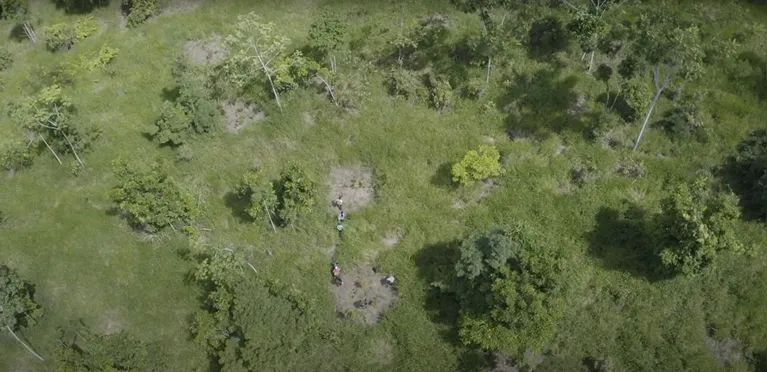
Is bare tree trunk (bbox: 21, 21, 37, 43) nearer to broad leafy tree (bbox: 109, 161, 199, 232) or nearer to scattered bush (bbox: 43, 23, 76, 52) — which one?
scattered bush (bbox: 43, 23, 76, 52)

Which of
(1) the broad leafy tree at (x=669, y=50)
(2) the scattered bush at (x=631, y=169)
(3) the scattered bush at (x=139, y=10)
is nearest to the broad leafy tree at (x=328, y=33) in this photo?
(3) the scattered bush at (x=139, y=10)

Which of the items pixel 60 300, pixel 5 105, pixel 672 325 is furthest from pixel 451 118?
pixel 5 105

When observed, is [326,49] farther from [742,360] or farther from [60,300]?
[742,360]

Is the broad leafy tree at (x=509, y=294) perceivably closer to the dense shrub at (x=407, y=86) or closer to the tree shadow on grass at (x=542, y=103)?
the tree shadow on grass at (x=542, y=103)

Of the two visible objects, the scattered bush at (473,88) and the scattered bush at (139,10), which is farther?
the scattered bush at (139,10)

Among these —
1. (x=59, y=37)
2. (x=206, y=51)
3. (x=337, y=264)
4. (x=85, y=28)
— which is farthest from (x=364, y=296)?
(x=59, y=37)

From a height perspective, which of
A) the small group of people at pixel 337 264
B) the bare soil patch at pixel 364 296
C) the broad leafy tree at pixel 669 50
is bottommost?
the bare soil patch at pixel 364 296

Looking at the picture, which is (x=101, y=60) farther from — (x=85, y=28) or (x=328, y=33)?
(x=328, y=33)
